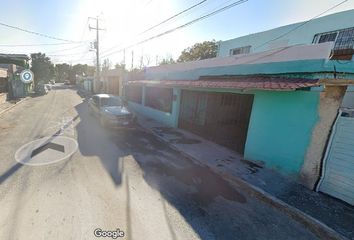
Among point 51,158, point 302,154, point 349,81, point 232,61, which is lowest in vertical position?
point 51,158

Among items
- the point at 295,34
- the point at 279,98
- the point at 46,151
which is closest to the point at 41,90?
the point at 46,151

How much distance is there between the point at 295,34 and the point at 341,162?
9.09 metres

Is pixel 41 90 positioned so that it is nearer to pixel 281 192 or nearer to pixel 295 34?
pixel 295 34

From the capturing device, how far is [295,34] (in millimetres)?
11172

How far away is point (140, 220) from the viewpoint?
12.4 feet

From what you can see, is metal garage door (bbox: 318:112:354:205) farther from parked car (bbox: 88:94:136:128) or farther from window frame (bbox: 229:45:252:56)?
window frame (bbox: 229:45:252:56)

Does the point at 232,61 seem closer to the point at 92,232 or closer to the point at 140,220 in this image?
the point at 140,220

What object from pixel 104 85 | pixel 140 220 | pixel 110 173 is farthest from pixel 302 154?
pixel 104 85

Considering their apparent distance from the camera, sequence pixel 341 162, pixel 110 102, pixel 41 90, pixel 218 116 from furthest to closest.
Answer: pixel 41 90 → pixel 110 102 → pixel 218 116 → pixel 341 162

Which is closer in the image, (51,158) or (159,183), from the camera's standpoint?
(159,183)

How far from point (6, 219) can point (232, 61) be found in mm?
8893

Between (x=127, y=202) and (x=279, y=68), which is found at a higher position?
(x=279, y=68)

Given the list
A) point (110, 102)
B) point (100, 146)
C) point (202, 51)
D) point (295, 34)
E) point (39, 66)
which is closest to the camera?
point (100, 146)

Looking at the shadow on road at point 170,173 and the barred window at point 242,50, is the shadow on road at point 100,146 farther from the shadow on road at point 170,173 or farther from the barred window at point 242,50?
the barred window at point 242,50
